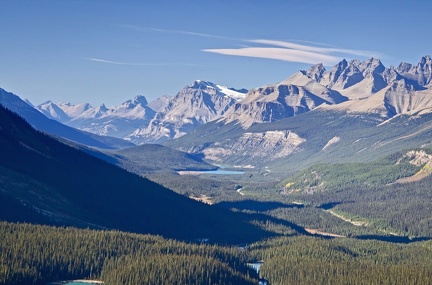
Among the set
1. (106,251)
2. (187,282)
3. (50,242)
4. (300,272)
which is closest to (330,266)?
(300,272)

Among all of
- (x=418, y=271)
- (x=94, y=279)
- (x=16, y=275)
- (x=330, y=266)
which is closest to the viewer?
(x=16, y=275)

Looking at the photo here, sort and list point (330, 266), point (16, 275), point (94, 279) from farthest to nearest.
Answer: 1. point (330, 266)
2. point (94, 279)
3. point (16, 275)

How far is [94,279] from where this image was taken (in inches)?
6747

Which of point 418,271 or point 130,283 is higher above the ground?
point 418,271

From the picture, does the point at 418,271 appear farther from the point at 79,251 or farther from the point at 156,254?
the point at 79,251

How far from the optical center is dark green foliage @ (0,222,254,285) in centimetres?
16550

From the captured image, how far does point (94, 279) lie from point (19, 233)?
27.1 metres

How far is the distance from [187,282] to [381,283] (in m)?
44.6

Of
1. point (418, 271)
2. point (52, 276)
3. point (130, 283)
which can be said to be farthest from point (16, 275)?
point (418, 271)

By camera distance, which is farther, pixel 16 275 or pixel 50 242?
pixel 50 242

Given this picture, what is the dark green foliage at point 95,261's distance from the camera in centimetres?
16550

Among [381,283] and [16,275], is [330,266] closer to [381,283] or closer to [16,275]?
[381,283]

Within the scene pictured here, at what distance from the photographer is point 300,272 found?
195 m

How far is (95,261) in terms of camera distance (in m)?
180
